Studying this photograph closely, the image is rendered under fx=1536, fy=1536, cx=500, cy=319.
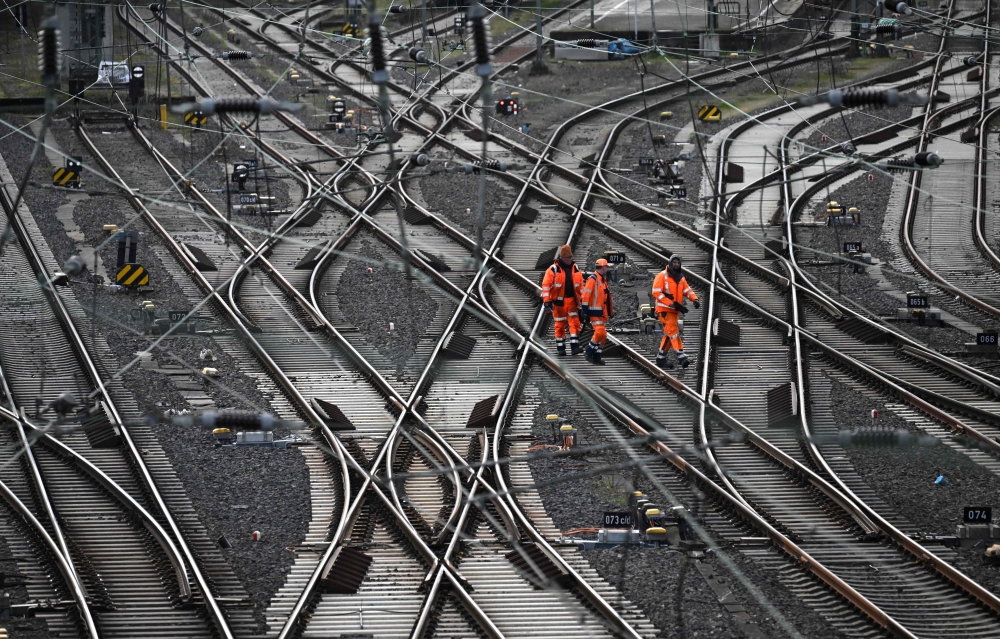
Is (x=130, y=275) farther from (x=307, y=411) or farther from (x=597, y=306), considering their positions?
(x=597, y=306)

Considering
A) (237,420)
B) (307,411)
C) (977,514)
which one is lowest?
(307,411)

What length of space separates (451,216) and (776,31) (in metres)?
16.5

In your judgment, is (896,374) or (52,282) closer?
(896,374)

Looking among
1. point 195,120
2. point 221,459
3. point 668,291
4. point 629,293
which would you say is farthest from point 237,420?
point 195,120

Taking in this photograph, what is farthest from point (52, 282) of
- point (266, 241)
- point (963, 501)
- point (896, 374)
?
point (963, 501)

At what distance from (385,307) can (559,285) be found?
337cm

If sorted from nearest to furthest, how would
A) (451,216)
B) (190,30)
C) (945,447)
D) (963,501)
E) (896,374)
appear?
(963,501) → (945,447) → (896,374) → (451,216) → (190,30)

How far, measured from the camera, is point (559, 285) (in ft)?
51.0

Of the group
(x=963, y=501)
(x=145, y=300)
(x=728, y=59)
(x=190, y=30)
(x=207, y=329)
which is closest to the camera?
(x=963, y=501)

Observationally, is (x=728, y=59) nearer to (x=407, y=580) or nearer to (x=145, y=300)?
(x=145, y=300)

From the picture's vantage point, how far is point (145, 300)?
18.9 meters

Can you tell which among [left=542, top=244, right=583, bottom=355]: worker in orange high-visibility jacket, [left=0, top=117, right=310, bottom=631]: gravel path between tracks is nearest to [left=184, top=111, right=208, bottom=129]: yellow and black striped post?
[left=0, top=117, right=310, bottom=631]: gravel path between tracks

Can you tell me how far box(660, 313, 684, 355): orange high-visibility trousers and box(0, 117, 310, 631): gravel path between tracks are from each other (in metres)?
4.01

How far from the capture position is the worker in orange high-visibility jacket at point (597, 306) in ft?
50.6
